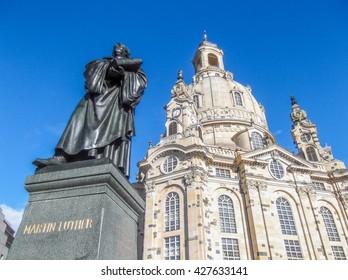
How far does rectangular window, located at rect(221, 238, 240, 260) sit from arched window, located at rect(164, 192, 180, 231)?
4.70m

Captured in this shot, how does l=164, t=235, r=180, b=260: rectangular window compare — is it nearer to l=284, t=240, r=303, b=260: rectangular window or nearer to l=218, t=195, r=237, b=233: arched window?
l=218, t=195, r=237, b=233: arched window

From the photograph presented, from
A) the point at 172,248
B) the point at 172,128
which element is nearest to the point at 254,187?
Answer: the point at 172,248

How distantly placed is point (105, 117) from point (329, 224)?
1232 inches

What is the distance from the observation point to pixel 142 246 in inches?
1053

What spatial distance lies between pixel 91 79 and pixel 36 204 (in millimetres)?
3089

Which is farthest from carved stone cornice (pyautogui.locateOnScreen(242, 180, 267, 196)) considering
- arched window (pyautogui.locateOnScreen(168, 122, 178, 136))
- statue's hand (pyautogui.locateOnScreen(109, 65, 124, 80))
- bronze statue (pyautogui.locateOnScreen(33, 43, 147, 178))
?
statue's hand (pyautogui.locateOnScreen(109, 65, 124, 80))

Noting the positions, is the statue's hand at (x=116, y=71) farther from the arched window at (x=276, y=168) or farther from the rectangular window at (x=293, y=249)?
the arched window at (x=276, y=168)

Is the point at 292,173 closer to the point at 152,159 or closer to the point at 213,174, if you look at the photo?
the point at 213,174

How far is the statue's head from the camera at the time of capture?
7.40 m

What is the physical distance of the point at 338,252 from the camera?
2747 cm

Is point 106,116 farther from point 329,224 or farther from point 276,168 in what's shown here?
point 329,224

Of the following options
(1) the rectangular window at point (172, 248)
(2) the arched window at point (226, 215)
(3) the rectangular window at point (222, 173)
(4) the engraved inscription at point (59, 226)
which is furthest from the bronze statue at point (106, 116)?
(3) the rectangular window at point (222, 173)
